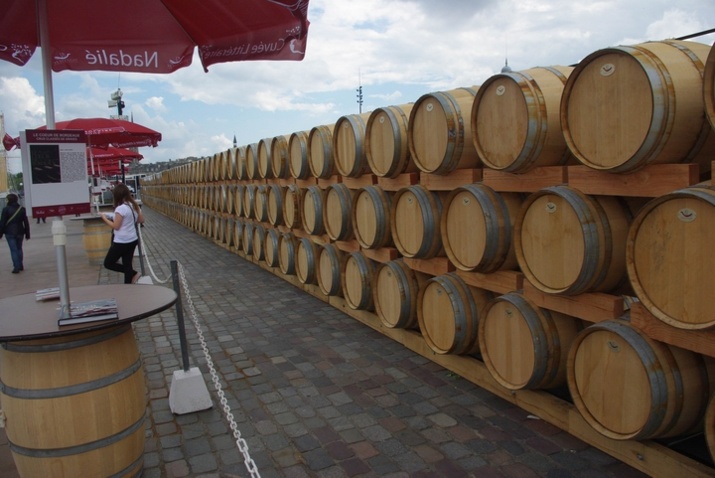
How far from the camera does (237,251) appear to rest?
42.6ft

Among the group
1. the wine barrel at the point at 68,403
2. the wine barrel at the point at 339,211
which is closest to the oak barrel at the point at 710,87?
the wine barrel at the point at 68,403

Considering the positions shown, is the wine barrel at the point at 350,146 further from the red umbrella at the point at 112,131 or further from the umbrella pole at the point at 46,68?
the red umbrella at the point at 112,131

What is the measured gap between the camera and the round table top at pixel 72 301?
2.98 meters

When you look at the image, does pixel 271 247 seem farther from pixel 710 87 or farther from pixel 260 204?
pixel 710 87

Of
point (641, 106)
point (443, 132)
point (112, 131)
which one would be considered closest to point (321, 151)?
point (443, 132)

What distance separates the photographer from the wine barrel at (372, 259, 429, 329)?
19.0ft

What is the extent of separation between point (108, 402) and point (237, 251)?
390 inches

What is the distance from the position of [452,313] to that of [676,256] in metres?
2.22

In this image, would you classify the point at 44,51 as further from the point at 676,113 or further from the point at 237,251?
the point at 237,251

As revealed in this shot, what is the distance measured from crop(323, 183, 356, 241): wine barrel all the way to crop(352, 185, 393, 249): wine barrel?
0.34 metres

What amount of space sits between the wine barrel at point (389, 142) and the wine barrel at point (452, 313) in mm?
1380

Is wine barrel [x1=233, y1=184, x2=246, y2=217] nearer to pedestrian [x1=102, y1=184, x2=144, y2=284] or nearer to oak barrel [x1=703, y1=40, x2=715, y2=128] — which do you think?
pedestrian [x1=102, y1=184, x2=144, y2=284]

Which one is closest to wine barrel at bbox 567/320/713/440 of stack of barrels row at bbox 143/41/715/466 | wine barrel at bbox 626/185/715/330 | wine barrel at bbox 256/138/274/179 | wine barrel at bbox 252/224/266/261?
stack of barrels row at bbox 143/41/715/466

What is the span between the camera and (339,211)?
23.4 feet
